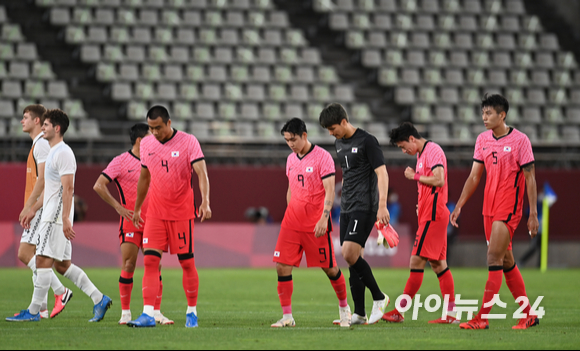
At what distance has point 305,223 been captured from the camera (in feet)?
26.2

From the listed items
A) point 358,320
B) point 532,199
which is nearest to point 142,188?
point 358,320

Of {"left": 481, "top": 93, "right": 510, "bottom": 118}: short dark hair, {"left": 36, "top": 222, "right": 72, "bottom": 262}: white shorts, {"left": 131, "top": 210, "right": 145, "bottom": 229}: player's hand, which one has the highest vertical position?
{"left": 481, "top": 93, "right": 510, "bottom": 118}: short dark hair

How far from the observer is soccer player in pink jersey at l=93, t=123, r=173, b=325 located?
26.8 ft

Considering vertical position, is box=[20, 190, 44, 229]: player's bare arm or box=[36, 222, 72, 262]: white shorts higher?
box=[20, 190, 44, 229]: player's bare arm

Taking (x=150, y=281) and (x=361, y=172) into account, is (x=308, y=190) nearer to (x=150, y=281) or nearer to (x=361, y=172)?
(x=361, y=172)

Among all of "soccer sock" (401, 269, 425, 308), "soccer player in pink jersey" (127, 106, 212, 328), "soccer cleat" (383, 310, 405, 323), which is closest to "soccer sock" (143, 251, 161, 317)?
"soccer player in pink jersey" (127, 106, 212, 328)

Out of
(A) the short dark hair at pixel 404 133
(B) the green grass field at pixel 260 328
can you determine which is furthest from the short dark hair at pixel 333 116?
(B) the green grass field at pixel 260 328

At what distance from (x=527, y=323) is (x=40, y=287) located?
5.20 m

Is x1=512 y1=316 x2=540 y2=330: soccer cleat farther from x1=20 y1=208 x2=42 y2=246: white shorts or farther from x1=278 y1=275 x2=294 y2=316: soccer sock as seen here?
x1=20 y1=208 x2=42 y2=246: white shorts

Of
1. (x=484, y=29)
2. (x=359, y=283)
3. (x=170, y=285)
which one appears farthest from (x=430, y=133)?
(x=359, y=283)

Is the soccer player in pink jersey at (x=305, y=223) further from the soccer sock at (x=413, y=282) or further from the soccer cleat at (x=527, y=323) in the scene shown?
the soccer cleat at (x=527, y=323)

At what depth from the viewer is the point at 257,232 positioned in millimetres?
19141

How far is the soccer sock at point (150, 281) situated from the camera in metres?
7.38

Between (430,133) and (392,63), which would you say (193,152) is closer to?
(430,133)
